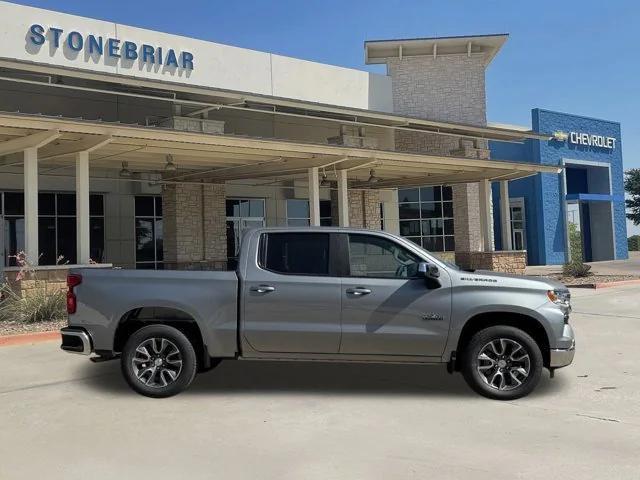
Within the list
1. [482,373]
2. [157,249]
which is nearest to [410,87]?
[157,249]

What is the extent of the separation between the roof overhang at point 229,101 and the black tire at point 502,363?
1204cm

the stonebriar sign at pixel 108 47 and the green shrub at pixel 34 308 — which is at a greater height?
the stonebriar sign at pixel 108 47

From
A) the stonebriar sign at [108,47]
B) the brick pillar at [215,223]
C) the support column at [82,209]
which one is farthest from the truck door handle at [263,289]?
the brick pillar at [215,223]

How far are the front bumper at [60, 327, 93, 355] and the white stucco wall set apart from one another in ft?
37.3

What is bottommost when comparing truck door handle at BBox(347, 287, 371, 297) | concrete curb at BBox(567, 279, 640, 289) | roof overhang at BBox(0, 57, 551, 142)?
concrete curb at BBox(567, 279, 640, 289)

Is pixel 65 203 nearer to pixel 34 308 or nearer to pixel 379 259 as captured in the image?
pixel 34 308

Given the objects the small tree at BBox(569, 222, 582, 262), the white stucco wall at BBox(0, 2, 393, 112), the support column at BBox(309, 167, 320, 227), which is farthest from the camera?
the small tree at BBox(569, 222, 582, 262)

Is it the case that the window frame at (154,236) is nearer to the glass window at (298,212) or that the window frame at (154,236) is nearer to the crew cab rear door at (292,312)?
the glass window at (298,212)

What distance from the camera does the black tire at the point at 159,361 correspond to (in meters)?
6.54

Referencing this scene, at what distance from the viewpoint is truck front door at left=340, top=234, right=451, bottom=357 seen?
6.42m

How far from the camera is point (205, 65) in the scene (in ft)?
66.3

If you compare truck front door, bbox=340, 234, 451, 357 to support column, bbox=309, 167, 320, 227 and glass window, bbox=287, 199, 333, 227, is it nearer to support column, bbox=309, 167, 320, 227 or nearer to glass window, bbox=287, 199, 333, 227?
support column, bbox=309, 167, 320, 227

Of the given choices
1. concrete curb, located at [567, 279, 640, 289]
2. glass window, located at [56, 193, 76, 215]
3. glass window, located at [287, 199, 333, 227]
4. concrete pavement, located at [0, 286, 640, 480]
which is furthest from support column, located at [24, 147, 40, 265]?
concrete curb, located at [567, 279, 640, 289]

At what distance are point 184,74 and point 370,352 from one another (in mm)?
15460
